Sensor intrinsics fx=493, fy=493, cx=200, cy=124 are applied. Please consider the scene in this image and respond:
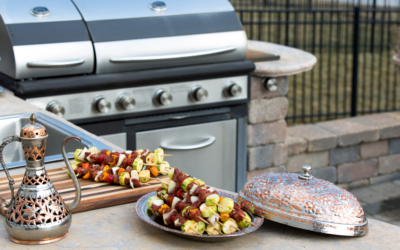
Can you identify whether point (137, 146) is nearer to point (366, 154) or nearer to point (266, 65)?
point (266, 65)

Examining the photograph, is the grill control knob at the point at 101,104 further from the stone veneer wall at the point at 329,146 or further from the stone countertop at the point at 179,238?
the stone countertop at the point at 179,238

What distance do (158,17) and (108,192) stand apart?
1861mm

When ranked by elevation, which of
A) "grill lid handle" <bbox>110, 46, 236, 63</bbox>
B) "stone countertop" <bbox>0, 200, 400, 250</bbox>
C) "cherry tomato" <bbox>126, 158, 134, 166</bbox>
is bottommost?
"stone countertop" <bbox>0, 200, 400, 250</bbox>

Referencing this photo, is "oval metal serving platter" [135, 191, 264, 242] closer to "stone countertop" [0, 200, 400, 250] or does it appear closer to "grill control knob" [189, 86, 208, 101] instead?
"stone countertop" [0, 200, 400, 250]

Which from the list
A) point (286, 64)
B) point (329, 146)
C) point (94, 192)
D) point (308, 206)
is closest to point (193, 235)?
point (308, 206)

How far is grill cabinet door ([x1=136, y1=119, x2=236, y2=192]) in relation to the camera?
3287 millimetres

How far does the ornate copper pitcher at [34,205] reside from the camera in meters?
1.21

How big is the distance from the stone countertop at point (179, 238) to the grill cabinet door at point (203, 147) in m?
1.89

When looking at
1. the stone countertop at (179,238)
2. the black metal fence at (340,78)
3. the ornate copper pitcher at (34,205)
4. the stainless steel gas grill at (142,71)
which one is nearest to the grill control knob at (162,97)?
the stainless steel gas grill at (142,71)

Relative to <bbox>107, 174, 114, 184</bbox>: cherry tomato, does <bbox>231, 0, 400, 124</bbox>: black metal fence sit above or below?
below

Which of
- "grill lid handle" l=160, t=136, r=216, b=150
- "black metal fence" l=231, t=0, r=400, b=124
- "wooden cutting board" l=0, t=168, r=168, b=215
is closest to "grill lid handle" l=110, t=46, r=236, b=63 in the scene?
"grill lid handle" l=160, t=136, r=216, b=150

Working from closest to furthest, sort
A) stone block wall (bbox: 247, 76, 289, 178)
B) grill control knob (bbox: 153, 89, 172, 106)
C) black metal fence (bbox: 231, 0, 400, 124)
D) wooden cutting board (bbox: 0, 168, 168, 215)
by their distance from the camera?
wooden cutting board (bbox: 0, 168, 168, 215) → grill control knob (bbox: 153, 89, 172, 106) → stone block wall (bbox: 247, 76, 289, 178) → black metal fence (bbox: 231, 0, 400, 124)

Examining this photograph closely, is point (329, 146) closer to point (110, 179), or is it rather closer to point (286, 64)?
point (286, 64)

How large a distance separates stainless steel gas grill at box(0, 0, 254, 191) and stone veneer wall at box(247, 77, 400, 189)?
0.27 metres
